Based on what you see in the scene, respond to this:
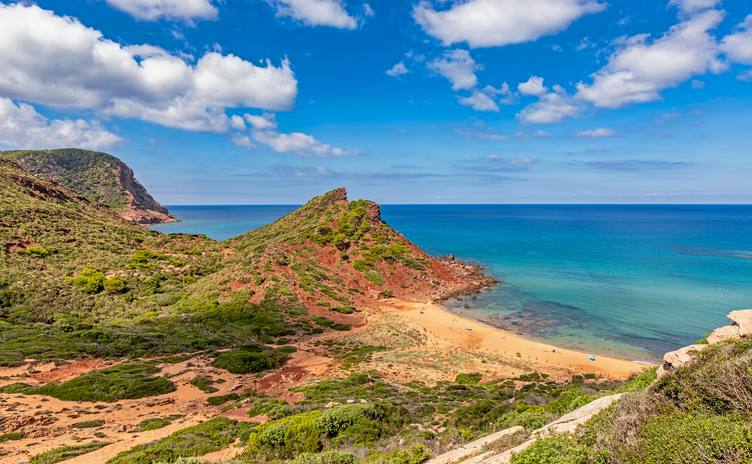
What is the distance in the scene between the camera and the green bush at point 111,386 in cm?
1573

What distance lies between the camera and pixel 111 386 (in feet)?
55.1

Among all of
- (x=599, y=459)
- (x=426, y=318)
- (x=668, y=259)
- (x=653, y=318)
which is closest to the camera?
(x=599, y=459)

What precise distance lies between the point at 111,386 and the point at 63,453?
6830 mm

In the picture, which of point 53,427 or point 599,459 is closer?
point 599,459

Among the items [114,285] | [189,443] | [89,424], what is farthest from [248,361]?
[114,285]

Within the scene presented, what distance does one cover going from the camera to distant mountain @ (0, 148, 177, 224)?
129 meters

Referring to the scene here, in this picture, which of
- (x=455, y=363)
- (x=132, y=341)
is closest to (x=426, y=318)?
(x=455, y=363)

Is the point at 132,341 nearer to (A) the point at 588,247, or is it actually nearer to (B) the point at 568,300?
(B) the point at 568,300

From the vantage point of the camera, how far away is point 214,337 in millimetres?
26297

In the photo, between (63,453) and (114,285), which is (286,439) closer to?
(63,453)

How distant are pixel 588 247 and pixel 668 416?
9369 centimetres

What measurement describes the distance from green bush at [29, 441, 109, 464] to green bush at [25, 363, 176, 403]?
5.13m

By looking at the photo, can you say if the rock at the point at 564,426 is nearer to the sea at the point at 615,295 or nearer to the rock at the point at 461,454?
the rock at the point at 461,454

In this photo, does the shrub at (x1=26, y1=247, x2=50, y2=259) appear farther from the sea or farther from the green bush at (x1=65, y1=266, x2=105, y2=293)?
the sea
